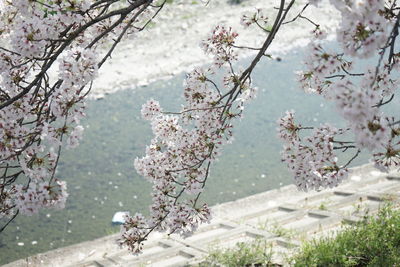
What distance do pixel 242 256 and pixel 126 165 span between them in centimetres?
457

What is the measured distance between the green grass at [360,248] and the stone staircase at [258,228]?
0.24 metres

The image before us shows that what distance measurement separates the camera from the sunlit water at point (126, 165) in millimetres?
7414

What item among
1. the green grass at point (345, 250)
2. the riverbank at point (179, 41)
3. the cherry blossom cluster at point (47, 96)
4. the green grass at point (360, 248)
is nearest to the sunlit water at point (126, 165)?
the riverbank at point (179, 41)

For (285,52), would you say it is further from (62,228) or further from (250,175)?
(62,228)

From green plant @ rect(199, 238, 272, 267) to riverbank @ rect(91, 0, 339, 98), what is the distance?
7.60m

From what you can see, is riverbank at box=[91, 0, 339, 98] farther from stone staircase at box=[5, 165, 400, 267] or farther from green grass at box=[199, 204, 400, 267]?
green grass at box=[199, 204, 400, 267]

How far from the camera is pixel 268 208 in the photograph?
6383 millimetres

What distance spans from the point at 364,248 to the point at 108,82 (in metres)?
8.83

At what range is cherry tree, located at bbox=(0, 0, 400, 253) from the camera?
104 inches

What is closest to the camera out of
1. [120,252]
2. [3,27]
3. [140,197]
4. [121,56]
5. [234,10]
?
[3,27]

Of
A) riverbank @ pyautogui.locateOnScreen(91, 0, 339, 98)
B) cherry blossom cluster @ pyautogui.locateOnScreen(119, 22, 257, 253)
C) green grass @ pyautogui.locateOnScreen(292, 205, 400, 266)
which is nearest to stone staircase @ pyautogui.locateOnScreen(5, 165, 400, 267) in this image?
green grass @ pyautogui.locateOnScreen(292, 205, 400, 266)

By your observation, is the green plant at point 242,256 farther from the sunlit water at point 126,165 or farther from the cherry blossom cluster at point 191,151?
the sunlit water at point 126,165

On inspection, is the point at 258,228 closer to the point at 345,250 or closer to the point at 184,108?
the point at 345,250

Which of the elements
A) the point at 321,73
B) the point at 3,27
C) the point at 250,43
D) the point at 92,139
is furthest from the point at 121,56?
the point at 321,73
